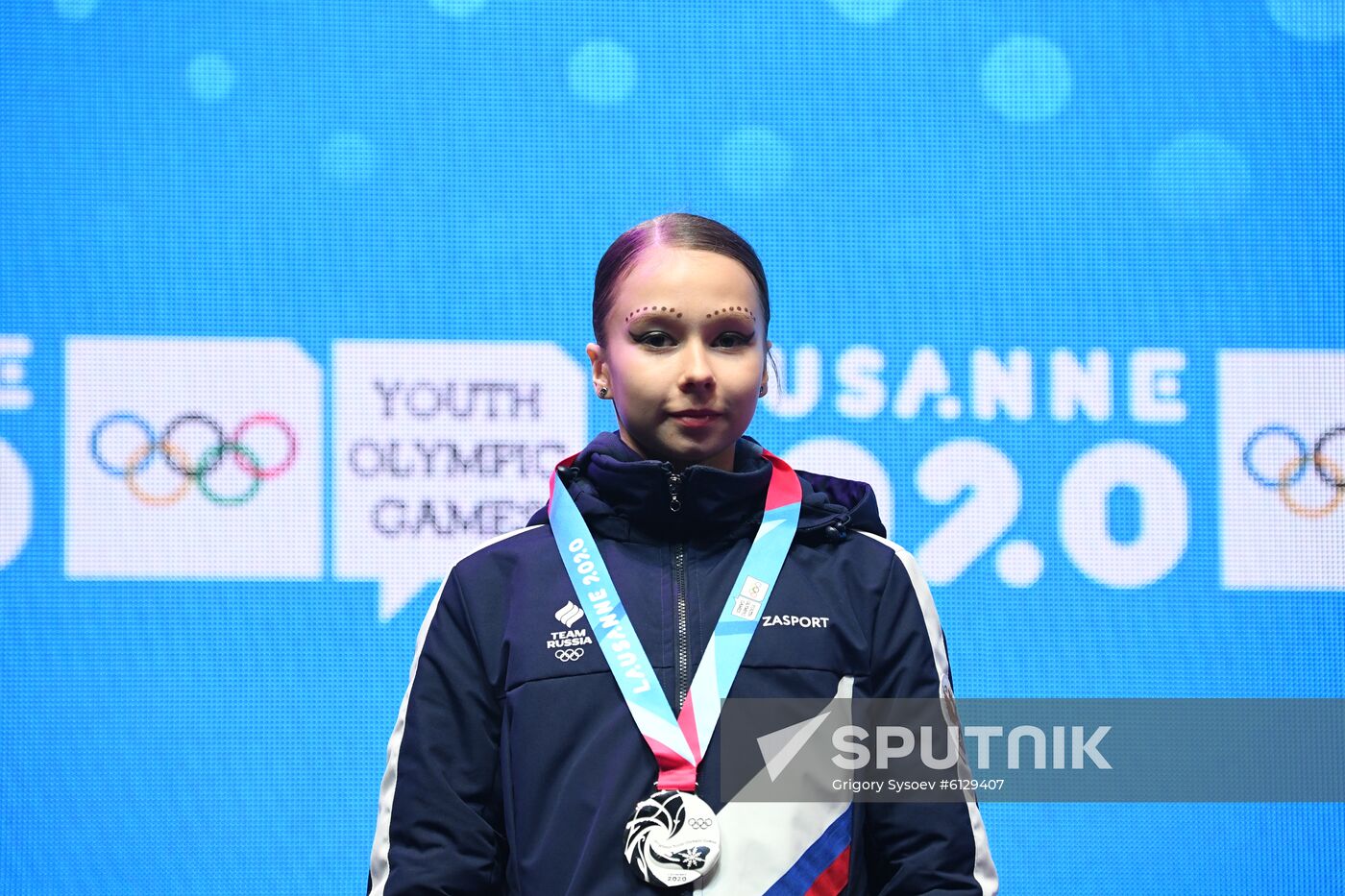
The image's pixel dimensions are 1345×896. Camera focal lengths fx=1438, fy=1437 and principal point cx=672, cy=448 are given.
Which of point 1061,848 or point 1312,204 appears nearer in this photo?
point 1061,848

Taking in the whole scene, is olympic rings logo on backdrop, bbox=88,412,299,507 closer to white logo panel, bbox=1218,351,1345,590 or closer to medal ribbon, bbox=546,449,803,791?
medal ribbon, bbox=546,449,803,791

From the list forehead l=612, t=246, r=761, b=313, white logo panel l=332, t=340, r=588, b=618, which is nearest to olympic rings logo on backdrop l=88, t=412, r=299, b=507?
white logo panel l=332, t=340, r=588, b=618

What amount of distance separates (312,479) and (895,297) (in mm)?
1090

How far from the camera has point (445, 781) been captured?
4.69ft

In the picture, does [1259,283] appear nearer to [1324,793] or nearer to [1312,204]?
[1312,204]

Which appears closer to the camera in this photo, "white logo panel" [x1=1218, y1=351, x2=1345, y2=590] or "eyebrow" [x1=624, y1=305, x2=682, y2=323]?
"eyebrow" [x1=624, y1=305, x2=682, y2=323]

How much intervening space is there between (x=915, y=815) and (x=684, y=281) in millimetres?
604

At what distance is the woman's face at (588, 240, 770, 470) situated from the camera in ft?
5.01

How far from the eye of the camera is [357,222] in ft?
8.45

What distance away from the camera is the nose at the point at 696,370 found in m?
1.51

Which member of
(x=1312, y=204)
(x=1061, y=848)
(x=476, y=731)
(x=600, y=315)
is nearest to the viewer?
(x=476, y=731)

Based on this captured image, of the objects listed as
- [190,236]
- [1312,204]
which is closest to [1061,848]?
[1312,204]

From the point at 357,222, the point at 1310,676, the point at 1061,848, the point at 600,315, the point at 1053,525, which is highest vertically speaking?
the point at 357,222

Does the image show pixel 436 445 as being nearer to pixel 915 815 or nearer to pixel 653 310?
pixel 653 310
